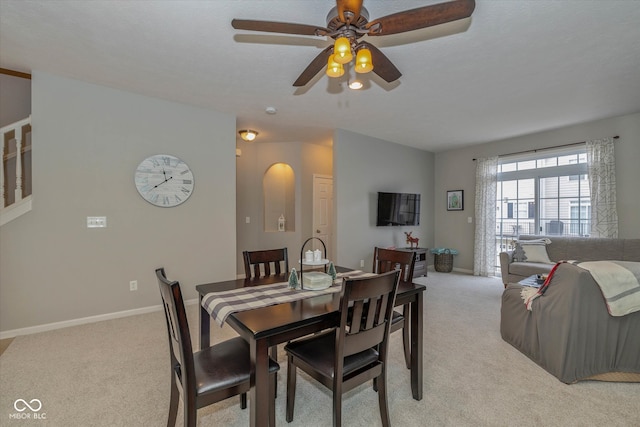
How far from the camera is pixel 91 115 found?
3186 mm

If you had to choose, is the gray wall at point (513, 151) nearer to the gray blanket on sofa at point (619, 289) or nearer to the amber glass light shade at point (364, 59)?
the gray blanket on sofa at point (619, 289)

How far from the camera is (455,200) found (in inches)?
245

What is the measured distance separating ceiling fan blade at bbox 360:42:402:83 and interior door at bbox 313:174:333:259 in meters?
3.79

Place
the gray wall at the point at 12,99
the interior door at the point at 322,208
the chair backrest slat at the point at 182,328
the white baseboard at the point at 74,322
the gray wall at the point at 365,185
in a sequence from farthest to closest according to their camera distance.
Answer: the interior door at the point at 322,208, the gray wall at the point at 365,185, the gray wall at the point at 12,99, the white baseboard at the point at 74,322, the chair backrest slat at the point at 182,328

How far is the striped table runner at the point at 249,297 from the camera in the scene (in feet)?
5.05

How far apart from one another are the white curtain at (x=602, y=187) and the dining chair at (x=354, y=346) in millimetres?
4600

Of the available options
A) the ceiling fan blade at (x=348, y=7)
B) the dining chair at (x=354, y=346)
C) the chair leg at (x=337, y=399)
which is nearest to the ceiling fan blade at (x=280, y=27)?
the ceiling fan blade at (x=348, y=7)

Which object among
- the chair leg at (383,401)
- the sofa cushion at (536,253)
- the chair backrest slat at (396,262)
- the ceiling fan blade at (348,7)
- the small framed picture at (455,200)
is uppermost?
the ceiling fan blade at (348,7)

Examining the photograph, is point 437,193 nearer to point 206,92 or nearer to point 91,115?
point 206,92

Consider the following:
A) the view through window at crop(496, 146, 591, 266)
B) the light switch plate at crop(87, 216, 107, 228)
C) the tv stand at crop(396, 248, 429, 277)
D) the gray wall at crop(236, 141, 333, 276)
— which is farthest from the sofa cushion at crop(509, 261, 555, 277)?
the light switch plate at crop(87, 216, 107, 228)

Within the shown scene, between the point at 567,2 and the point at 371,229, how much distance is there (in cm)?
388

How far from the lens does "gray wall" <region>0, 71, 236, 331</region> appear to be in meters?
2.93

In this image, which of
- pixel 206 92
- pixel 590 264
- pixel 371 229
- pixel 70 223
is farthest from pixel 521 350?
pixel 70 223

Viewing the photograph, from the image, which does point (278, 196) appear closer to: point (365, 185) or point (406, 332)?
point (365, 185)
